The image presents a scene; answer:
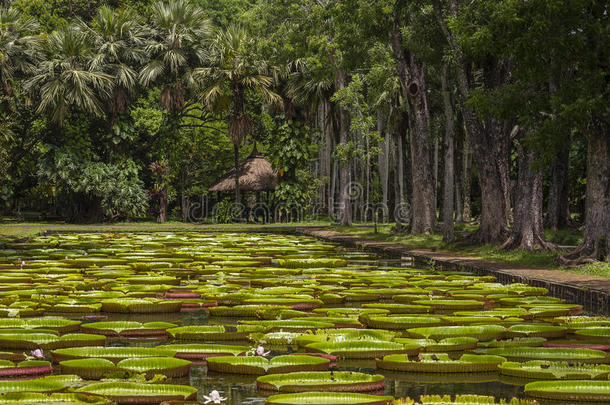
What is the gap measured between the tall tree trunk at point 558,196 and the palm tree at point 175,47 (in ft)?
62.8

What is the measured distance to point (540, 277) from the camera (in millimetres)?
11125

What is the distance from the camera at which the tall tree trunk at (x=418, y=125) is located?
22000 millimetres

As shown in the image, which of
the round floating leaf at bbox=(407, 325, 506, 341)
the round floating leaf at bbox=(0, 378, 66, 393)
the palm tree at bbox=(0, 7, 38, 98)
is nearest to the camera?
the round floating leaf at bbox=(0, 378, 66, 393)

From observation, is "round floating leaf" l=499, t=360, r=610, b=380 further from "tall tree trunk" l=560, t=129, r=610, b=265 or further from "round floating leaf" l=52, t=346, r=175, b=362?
"tall tree trunk" l=560, t=129, r=610, b=265

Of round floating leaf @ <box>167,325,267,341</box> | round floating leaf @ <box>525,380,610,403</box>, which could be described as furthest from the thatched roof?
round floating leaf @ <box>525,380,610,403</box>

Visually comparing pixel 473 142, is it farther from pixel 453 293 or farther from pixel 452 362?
pixel 452 362

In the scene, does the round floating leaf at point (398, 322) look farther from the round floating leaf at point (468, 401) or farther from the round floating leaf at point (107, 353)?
the round floating leaf at point (468, 401)

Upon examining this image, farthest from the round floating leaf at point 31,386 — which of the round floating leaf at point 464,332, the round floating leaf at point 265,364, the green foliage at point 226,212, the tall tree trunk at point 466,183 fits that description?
the tall tree trunk at point 466,183

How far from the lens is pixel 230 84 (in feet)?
122

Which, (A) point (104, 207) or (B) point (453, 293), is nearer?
(B) point (453, 293)

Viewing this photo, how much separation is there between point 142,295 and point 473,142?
34.2 feet

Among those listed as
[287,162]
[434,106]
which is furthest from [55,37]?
[434,106]

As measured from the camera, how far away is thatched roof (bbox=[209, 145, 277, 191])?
3850 centimetres

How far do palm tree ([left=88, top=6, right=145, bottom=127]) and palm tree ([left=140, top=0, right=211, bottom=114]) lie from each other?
2.44 ft
